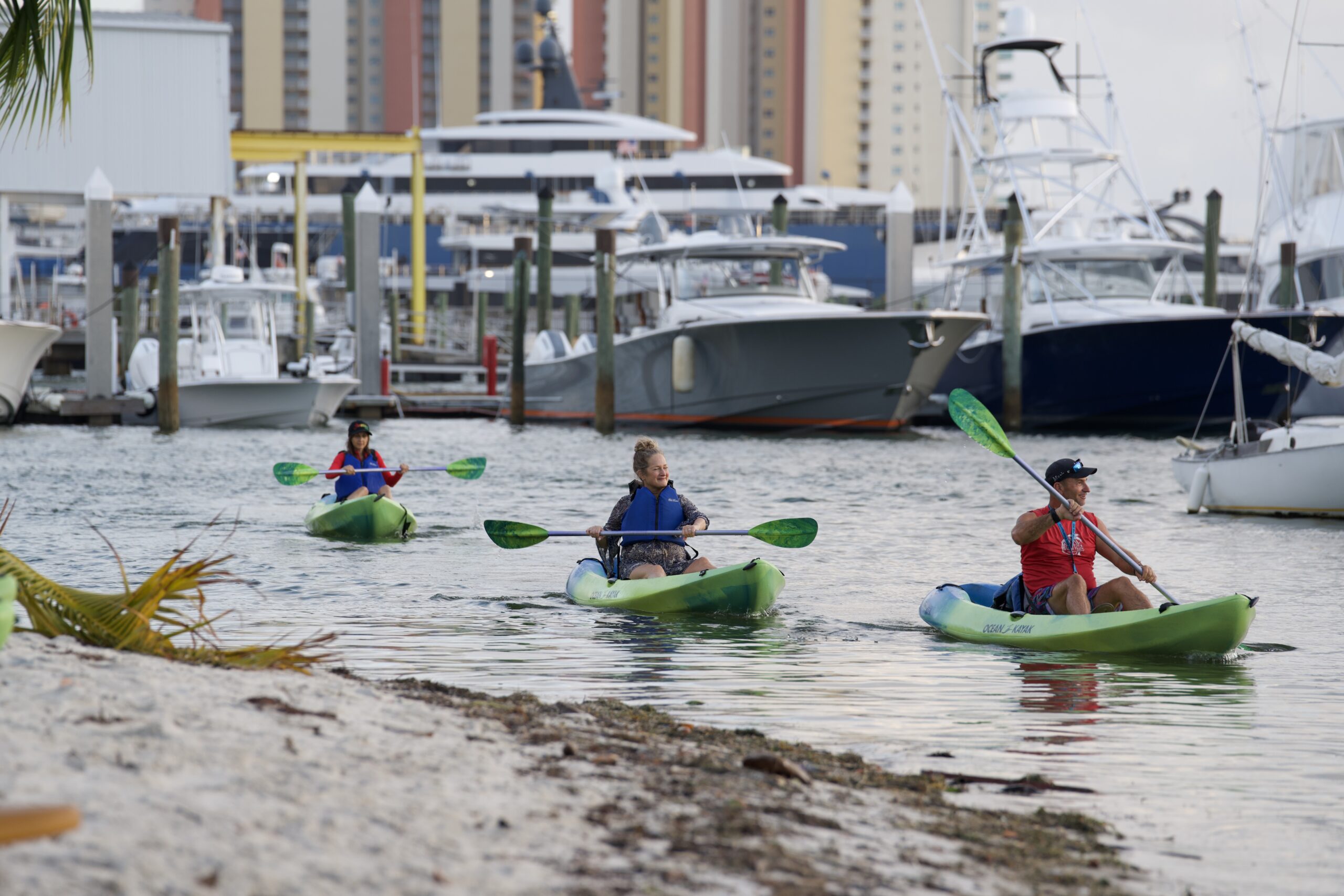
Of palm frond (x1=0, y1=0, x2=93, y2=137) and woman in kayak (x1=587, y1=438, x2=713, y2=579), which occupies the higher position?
palm frond (x1=0, y1=0, x2=93, y2=137)

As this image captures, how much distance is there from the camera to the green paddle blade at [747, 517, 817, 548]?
1173cm

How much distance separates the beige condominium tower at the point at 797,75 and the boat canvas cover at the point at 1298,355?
97.3m

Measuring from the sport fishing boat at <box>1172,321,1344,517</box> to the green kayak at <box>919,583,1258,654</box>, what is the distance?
6.97 m

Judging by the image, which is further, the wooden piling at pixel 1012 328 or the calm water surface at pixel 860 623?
the wooden piling at pixel 1012 328

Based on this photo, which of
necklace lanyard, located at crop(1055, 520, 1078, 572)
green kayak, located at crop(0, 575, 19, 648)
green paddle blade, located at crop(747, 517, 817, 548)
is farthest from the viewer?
green paddle blade, located at crop(747, 517, 817, 548)

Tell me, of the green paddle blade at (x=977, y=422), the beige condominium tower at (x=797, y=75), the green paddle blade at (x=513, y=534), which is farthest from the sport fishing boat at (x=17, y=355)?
the beige condominium tower at (x=797, y=75)

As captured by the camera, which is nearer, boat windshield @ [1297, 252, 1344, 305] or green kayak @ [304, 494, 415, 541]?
green kayak @ [304, 494, 415, 541]

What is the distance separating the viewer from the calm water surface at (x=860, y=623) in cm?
609

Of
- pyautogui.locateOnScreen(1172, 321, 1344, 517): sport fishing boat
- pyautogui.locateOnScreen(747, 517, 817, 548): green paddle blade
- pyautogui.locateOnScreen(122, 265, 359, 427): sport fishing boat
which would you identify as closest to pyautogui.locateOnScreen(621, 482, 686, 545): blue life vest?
pyautogui.locateOnScreen(747, 517, 817, 548): green paddle blade

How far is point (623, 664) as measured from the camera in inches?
337

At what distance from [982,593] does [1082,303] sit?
1845cm

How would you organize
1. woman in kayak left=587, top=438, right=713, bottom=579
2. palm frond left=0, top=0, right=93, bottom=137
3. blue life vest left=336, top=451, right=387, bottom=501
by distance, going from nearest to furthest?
palm frond left=0, top=0, right=93, bottom=137 < woman in kayak left=587, top=438, right=713, bottom=579 < blue life vest left=336, top=451, right=387, bottom=501

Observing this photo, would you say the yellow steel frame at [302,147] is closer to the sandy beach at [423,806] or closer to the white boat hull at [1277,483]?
the white boat hull at [1277,483]

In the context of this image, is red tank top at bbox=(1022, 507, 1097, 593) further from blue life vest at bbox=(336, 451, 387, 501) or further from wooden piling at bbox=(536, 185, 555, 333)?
wooden piling at bbox=(536, 185, 555, 333)
